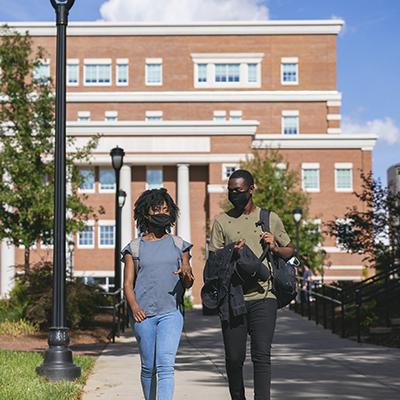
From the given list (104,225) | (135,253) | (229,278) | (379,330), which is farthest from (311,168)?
(135,253)

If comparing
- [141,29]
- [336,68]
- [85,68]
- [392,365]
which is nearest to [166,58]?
[141,29]

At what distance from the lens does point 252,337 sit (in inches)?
186

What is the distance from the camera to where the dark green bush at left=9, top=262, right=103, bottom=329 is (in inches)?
521

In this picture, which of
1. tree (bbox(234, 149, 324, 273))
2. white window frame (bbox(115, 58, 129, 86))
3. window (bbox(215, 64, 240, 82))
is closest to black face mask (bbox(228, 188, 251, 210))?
tree (bbox(234, 149, 324, 273))

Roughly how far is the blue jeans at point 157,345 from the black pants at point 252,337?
0.46 m

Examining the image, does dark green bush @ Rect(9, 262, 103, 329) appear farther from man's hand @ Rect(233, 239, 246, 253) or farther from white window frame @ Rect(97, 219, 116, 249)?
white window frame @ Rect(97, 219, 116, 249)

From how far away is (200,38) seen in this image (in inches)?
1786

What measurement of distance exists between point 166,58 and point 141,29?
303 cm

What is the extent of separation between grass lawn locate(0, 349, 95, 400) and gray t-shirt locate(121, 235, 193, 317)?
2263 millimetres

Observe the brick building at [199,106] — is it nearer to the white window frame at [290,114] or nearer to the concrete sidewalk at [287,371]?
the white window frame at [290,114]

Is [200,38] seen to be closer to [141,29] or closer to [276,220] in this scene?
[141,29]

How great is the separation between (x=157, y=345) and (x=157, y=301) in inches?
13.5

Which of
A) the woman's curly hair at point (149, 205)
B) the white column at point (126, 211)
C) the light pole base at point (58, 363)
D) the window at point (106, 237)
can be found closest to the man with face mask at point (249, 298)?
the woman's curly hair at point (149, 205)

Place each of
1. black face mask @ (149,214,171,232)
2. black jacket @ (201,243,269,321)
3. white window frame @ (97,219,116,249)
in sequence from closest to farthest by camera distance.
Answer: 1. black jacket @ (201,243,269,321)
2. black face mask @ (149,214,171,232)
3. white window frame @ (97,219,116,249)
